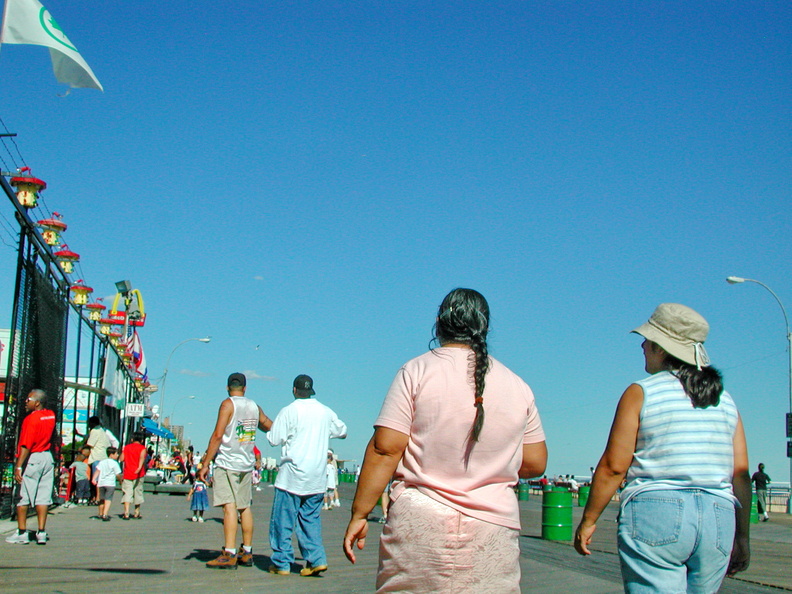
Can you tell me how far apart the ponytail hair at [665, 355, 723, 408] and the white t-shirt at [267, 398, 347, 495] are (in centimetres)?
480

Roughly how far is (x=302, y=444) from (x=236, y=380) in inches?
42.3

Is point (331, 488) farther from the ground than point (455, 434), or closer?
closer

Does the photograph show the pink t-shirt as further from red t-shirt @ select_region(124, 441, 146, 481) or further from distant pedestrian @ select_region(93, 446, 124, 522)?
red t-shirt @ select_region(124, 441, 146, 481)

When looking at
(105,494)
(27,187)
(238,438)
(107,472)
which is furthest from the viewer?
(107,472)

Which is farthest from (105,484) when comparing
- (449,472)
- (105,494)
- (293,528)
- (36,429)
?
(449,472)

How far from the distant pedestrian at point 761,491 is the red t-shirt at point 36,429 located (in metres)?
22.8

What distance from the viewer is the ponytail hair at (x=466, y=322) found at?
11.9 feet

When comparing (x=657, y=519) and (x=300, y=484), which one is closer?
(x=657, y=519)

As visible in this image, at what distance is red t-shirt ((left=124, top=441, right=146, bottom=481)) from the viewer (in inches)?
662

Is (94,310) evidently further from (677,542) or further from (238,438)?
(677,542)

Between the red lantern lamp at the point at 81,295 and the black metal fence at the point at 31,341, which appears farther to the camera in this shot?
the red lantern lamp at the point at 81,295

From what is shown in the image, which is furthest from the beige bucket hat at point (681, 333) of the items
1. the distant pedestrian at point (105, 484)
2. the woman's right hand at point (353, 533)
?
the distant pedestrian at point (105, 484)

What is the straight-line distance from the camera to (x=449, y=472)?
3369mm

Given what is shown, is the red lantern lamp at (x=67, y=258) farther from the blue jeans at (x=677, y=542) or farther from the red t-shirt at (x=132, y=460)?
the blue jeans at (x=677, y=542)
